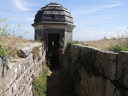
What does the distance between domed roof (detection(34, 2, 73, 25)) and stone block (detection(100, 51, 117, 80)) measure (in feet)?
35.4

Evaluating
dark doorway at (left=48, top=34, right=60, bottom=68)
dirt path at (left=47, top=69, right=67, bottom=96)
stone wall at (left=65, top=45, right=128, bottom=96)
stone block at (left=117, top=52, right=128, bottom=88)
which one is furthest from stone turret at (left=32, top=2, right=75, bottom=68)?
stone block at (left=117, top=52, right=128, bottom=88)

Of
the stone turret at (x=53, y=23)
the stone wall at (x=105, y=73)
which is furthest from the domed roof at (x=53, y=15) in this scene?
the stone wall at (x=105, y=73)

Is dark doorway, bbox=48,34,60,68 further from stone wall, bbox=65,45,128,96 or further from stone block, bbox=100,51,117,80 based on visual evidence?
stone block, bbox=100,51,117,80

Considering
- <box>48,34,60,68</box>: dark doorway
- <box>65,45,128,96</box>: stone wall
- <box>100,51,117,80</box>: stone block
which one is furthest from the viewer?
<box>48,34,60,68</box>: dark doorway

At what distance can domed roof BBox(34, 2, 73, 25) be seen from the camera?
16.2 meters

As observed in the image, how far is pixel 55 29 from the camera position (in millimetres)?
16109

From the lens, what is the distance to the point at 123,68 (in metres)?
4.29

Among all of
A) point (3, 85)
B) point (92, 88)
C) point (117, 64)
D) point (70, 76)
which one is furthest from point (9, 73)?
point (70, 76)

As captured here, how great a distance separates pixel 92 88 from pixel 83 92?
4.40 ft

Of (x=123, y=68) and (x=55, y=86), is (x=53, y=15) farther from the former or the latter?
(x=123, y=68)

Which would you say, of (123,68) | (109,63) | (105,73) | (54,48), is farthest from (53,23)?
(123,68)

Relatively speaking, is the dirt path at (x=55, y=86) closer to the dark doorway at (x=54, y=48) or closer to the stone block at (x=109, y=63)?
the dark doorway at (x=54, y=48)

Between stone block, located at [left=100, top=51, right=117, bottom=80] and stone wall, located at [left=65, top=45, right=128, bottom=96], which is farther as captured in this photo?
stone block, located at [left=100, top=51, right=117, bottom=80]

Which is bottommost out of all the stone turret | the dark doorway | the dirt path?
the dirt path
